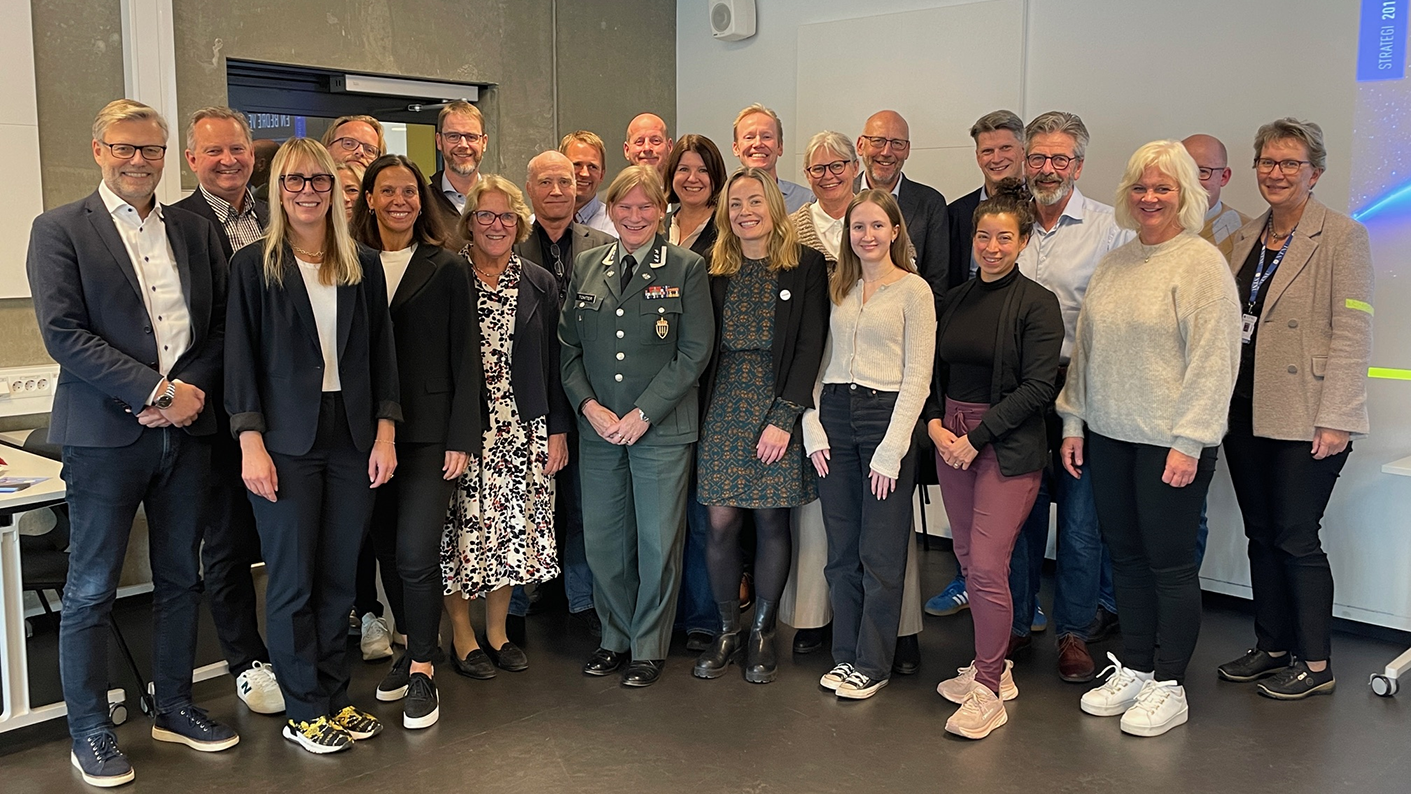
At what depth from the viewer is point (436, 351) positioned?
359cm

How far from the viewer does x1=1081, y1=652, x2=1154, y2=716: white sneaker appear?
378 cm

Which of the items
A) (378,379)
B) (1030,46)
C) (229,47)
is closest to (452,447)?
(378,379)

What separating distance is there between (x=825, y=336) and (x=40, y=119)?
3.23 meters

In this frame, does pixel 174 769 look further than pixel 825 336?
No

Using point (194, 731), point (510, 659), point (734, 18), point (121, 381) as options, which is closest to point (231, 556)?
point (194, 731)

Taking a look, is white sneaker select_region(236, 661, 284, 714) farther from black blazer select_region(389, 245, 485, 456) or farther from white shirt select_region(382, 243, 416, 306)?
white shirt select_region(382, 243, 416, 306)

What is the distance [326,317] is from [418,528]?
2.44 ft

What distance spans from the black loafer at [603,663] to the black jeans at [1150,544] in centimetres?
174

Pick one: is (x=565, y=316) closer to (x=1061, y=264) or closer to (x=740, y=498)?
(x=740, y=498)

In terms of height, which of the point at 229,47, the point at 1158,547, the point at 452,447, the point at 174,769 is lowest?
the point at 174,769

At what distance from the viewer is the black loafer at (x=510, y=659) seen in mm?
4145

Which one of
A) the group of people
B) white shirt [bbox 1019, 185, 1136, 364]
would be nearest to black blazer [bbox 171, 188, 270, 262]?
the group of people

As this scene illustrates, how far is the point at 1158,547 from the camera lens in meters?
3.60

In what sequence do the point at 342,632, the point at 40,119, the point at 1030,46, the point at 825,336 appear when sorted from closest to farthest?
the point at 342,632 → the point at 825,336 → the point at 40,119 → the point at 1030,46
